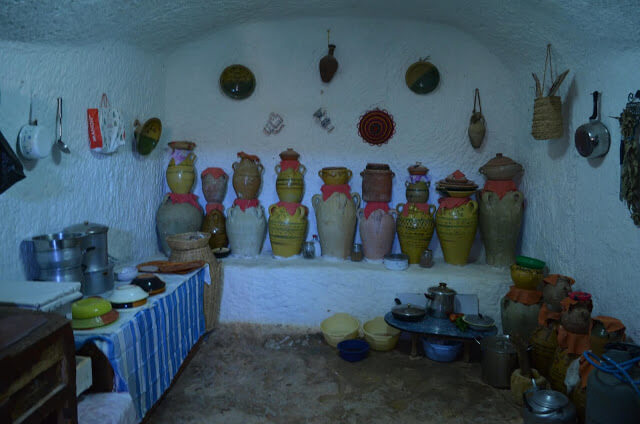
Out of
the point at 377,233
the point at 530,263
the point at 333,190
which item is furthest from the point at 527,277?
the point at 333,190

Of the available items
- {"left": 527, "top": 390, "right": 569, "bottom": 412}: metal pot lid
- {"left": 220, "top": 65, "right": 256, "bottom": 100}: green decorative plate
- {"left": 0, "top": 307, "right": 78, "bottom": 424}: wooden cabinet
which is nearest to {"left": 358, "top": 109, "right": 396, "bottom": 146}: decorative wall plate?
{"left": 220, "top": 65, "right": 256, "bottom": 100}: green decorative plate

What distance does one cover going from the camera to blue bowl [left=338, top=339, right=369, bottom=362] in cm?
251

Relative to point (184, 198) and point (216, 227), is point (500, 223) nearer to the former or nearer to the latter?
point (216, 227)

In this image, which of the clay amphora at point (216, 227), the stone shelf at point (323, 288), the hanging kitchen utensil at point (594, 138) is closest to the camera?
the hanging kitchen utensil at point (594, 138)

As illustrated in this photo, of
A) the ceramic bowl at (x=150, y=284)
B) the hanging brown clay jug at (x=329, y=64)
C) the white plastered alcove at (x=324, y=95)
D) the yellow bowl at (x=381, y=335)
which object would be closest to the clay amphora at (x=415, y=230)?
the white plastered alcove at (x=324, y=95)

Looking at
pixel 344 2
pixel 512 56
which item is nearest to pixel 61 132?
pixel 344 2

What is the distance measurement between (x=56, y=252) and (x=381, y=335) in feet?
6.18

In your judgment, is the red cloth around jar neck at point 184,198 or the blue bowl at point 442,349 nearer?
the blue bowl at point 442,349

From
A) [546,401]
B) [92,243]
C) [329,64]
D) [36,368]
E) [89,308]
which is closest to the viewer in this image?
[36,368]

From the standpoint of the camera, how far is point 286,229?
312 centimetres

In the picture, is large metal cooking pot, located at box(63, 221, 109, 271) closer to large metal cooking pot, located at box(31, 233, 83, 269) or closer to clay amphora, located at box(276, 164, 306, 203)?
large metal cooking pot, located at box(31, 233, 83, 269)

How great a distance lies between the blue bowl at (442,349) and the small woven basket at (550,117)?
138cm

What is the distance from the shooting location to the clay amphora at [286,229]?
3.12 m

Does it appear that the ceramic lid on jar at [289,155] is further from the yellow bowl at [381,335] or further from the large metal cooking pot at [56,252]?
the large metal cooking pot at [56,252]
